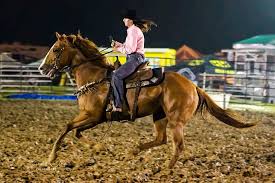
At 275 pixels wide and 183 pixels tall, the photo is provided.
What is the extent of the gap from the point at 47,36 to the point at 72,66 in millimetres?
30271

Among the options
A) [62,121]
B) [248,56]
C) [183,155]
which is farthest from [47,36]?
[183,155]

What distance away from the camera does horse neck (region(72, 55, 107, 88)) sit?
6.11m

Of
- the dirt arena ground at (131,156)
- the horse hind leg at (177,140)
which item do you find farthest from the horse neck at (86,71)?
the horse hind leg at (177,140)

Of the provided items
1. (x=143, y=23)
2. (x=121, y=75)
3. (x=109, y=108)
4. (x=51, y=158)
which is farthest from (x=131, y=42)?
(x=51, y=158)

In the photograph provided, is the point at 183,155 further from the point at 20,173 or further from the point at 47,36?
the point at 47,36

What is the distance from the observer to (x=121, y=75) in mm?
5895

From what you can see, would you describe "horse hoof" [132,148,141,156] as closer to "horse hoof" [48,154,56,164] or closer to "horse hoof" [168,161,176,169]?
"horse hoof" [168,161,176,169]

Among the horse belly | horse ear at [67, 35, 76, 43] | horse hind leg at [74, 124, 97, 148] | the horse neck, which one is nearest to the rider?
the horse belly

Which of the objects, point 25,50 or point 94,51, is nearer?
point 94,51

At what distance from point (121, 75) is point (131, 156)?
3.56 feet

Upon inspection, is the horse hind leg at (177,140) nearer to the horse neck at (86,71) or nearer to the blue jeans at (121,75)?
the blue jeans at (121,75)

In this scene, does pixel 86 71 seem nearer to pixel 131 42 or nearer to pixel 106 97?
pixel 106 97

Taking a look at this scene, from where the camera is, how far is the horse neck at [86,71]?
611cm

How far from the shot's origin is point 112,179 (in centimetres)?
493
